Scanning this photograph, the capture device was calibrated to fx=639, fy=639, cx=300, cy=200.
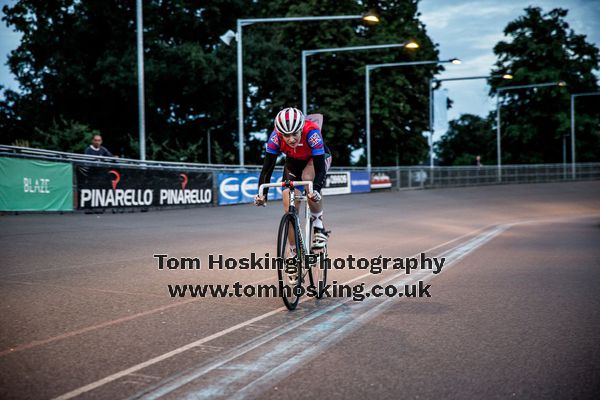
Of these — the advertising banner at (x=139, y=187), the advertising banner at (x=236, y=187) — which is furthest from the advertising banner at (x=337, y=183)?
the advertising banner at (x=139, y=187)

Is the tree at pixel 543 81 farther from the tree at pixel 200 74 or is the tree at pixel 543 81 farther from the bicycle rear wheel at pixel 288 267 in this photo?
the bicycle rear wheel at pixel 288 267

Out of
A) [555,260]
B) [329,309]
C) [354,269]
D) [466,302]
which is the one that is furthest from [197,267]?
[555,260]

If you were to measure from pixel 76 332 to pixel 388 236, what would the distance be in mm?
10327

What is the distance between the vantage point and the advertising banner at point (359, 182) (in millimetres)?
33656

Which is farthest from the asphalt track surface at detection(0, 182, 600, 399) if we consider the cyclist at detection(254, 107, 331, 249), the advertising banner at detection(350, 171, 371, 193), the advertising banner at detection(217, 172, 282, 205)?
the advertising banner at detection(350, 171, 371, 193)

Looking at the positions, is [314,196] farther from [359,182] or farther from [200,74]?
[200,74]

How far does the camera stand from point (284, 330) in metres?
5.37

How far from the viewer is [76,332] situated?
5141 millimetres

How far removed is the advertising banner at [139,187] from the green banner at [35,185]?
430mm

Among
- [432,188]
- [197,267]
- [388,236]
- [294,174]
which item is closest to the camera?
[294,174]

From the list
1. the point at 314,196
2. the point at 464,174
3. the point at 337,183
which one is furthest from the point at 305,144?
the point at 464,174

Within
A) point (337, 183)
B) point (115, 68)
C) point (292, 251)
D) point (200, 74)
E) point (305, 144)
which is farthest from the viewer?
point (200, 74)

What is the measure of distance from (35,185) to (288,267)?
11313mm

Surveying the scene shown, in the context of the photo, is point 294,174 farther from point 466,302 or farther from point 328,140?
point 328,140
